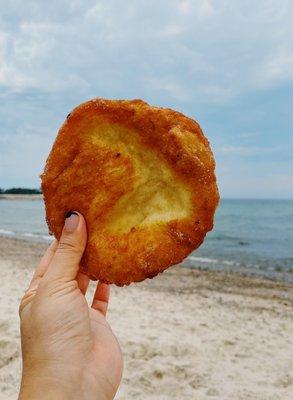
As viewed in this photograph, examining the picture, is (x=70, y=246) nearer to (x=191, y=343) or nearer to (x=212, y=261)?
(x=191, y=343)

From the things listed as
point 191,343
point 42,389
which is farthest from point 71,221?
point 191,343

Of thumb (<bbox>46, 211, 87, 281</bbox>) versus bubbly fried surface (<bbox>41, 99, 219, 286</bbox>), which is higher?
bubbly fried surface (<bbox>41, 99, 219, 286</bbox>)

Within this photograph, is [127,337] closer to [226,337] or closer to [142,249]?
[226,337]

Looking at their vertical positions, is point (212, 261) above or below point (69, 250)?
below

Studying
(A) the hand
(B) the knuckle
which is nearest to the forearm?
(A) the hand

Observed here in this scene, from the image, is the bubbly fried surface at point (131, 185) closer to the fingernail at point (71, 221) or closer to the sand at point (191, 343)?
the fingernail at point (71, 221)

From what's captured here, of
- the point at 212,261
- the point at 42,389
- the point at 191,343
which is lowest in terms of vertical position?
the point at 212,261

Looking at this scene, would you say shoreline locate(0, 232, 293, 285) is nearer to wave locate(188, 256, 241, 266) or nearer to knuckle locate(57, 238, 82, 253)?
wave locate(188, 256, 241, 266)

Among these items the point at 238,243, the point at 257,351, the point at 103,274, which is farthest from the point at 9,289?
the point at 238,243
